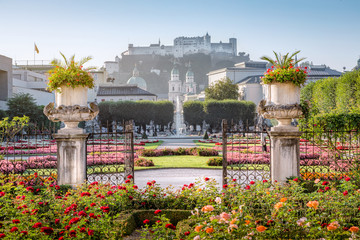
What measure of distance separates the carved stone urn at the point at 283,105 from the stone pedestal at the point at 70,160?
401 centimetres

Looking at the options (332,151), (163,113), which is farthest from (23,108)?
(332,151)

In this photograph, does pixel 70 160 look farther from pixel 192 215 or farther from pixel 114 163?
pixel 114 163

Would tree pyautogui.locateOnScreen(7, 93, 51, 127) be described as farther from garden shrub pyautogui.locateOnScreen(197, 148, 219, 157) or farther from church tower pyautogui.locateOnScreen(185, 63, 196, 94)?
church tower pyautogui.locateOnScreen(185, 63, 196, 94)

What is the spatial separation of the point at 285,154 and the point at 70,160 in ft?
14.9

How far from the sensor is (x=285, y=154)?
27.0 ft

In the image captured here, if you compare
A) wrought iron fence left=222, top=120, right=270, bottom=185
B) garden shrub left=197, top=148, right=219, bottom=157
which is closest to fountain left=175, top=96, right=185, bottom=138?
garden shrub left=197, top=148, right=219, bottom=157

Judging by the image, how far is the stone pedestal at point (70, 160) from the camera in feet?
27.3

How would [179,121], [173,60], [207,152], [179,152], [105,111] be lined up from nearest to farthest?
[207,152] → [179,152] → [105,111] → [179,121] → [173,60]

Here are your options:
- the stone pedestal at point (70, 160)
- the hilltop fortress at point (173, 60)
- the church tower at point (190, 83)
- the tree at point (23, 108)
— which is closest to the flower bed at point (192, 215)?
the stone pedestal at point (70, 160)

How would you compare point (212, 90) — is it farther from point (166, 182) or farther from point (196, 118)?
point (166, 182)

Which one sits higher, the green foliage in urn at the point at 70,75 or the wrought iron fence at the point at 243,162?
the green foliage in urn at the point at 70,75

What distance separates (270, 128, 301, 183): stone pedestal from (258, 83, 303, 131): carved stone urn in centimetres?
13

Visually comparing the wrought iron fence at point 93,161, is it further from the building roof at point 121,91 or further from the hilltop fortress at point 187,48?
the hilltop fortress at point 187,48

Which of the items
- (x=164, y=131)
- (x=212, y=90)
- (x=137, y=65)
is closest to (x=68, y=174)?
(x=164, y=131)
